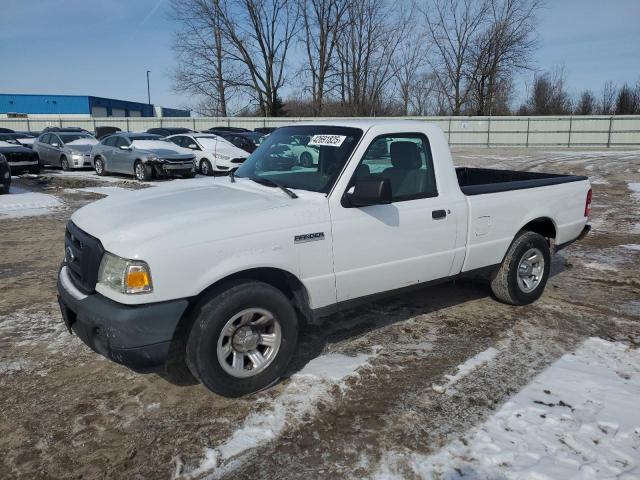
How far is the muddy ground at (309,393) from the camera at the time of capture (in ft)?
9.50

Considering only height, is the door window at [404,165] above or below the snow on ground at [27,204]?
above

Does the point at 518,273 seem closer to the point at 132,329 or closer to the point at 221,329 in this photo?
the point at 221,329

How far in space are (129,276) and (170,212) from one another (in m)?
0.59

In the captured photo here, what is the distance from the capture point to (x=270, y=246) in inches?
133

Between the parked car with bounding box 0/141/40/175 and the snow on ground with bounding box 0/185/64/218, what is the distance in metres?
4.11

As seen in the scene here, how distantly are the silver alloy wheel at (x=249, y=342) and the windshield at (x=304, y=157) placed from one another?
106cm

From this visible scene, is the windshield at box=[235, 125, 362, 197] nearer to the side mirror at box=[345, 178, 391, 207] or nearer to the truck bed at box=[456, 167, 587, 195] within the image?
the side mirror at box=[345, 178, 391, 207]

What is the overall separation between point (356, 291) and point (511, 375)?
51.6 inches

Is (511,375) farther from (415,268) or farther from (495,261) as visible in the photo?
(495,261)

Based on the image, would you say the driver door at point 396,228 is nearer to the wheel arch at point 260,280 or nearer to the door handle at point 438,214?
the door handle at point 438,214

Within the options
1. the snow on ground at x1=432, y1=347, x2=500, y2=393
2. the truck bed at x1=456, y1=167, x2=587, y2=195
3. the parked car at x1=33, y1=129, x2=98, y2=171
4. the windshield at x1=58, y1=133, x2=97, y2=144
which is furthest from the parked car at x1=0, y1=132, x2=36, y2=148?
the snow on ground at x1=432, y1=347, x2=500, y2=393

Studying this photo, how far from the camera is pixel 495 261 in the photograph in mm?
4965

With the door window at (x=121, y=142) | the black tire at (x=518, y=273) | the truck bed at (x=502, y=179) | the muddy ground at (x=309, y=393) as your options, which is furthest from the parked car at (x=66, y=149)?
the black tire at (x=518, y=273)

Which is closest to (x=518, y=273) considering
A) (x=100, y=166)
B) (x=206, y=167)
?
(x=206, y=167)
